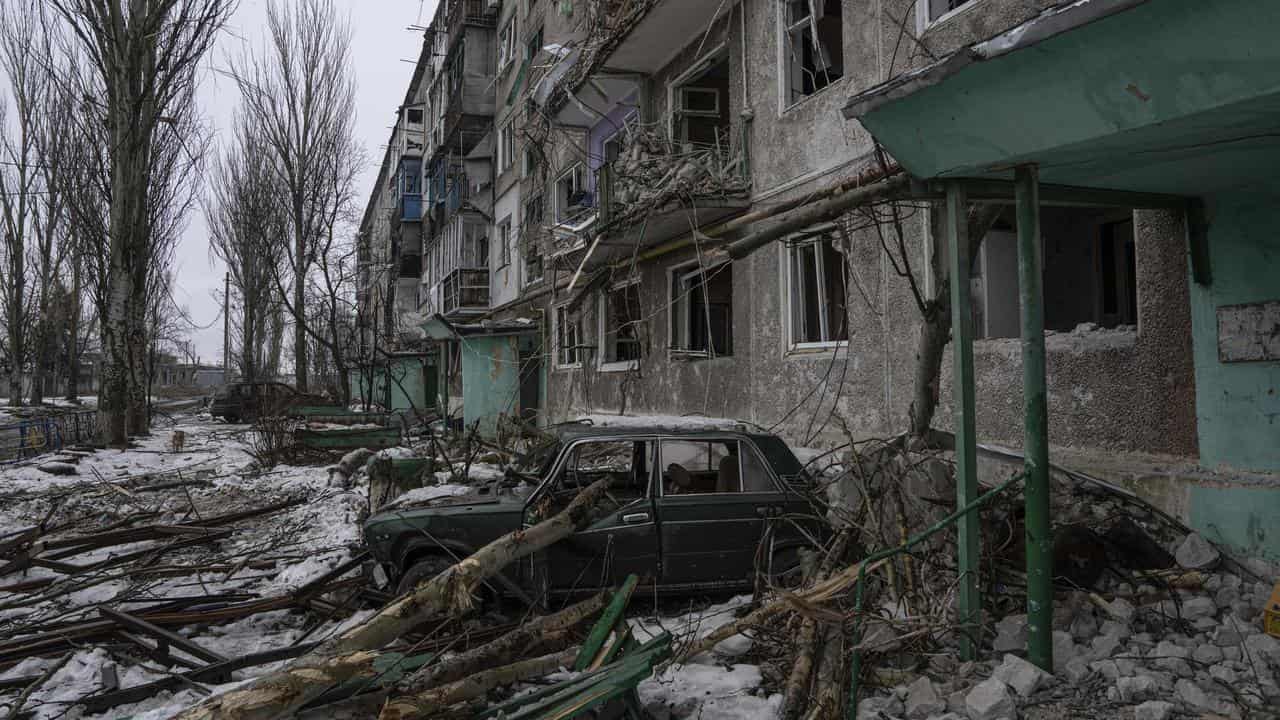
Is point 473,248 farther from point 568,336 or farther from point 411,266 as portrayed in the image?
point 411,266

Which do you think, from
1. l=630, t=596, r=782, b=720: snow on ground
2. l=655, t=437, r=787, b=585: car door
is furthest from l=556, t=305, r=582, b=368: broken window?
l=630, t=596, r=782, b=720: snow on ground

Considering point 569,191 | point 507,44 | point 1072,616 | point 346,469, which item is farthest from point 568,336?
point 1072,616

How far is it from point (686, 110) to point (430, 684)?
424 inches

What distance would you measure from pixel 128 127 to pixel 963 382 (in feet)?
65.6

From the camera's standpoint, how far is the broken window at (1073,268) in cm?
698

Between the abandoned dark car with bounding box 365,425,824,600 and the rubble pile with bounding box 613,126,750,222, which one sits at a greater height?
the rubble pile with bounding box 613,126,750,222

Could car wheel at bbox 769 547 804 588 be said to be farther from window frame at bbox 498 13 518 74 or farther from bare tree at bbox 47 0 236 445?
window frame at bbox 498 13 518 74

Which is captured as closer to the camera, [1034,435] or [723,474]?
[1034,435]

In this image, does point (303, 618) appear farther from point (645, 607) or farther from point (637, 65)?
point (637, 65)

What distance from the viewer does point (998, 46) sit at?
10.4 feet

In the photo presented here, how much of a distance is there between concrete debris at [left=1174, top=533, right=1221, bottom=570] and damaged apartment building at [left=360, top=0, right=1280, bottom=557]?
173mm

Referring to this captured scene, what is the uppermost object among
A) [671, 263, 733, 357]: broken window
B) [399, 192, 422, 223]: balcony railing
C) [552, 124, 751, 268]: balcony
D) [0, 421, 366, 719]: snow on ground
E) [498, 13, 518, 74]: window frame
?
[498, 13, 518, 74]: window frame

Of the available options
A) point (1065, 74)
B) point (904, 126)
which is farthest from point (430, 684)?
point (1065, 74)

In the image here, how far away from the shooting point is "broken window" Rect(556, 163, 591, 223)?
17297 mm
